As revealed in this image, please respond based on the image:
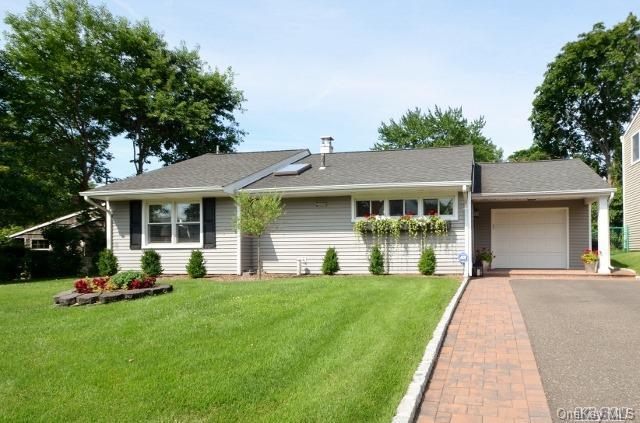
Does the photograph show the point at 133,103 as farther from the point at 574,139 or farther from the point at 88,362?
the point at 574,139

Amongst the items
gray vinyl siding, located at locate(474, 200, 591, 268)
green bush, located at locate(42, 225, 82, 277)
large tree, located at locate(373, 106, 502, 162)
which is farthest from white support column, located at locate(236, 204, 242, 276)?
large tree, located at locate(373, 106, 502, 162)

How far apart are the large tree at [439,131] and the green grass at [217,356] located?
3277cm

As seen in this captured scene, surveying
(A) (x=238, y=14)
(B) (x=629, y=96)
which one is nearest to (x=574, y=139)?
(B) (x=629, y=96)

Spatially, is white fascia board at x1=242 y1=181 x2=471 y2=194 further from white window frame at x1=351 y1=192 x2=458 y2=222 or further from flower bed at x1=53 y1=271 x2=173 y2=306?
flower bed at x1=53 y1=271 x2=173 y2=306

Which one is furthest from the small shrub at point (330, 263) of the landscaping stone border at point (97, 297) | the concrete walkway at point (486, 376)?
the concrete walkway at point (486, 376)

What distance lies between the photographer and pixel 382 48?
563 inches

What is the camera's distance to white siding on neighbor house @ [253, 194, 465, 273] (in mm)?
12891

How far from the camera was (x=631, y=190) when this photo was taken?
21.3 metres

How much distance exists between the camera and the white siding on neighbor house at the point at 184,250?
549 inches

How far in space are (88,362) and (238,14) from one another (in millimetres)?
10492

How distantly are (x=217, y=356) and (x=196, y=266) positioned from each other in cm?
907

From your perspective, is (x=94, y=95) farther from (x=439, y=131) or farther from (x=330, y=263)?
(x=439, y=131)

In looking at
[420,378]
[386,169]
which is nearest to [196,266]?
[386,169]

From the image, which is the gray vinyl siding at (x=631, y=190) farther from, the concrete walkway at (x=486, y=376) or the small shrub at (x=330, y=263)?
the concrete walkway at (x=486, y=376)
